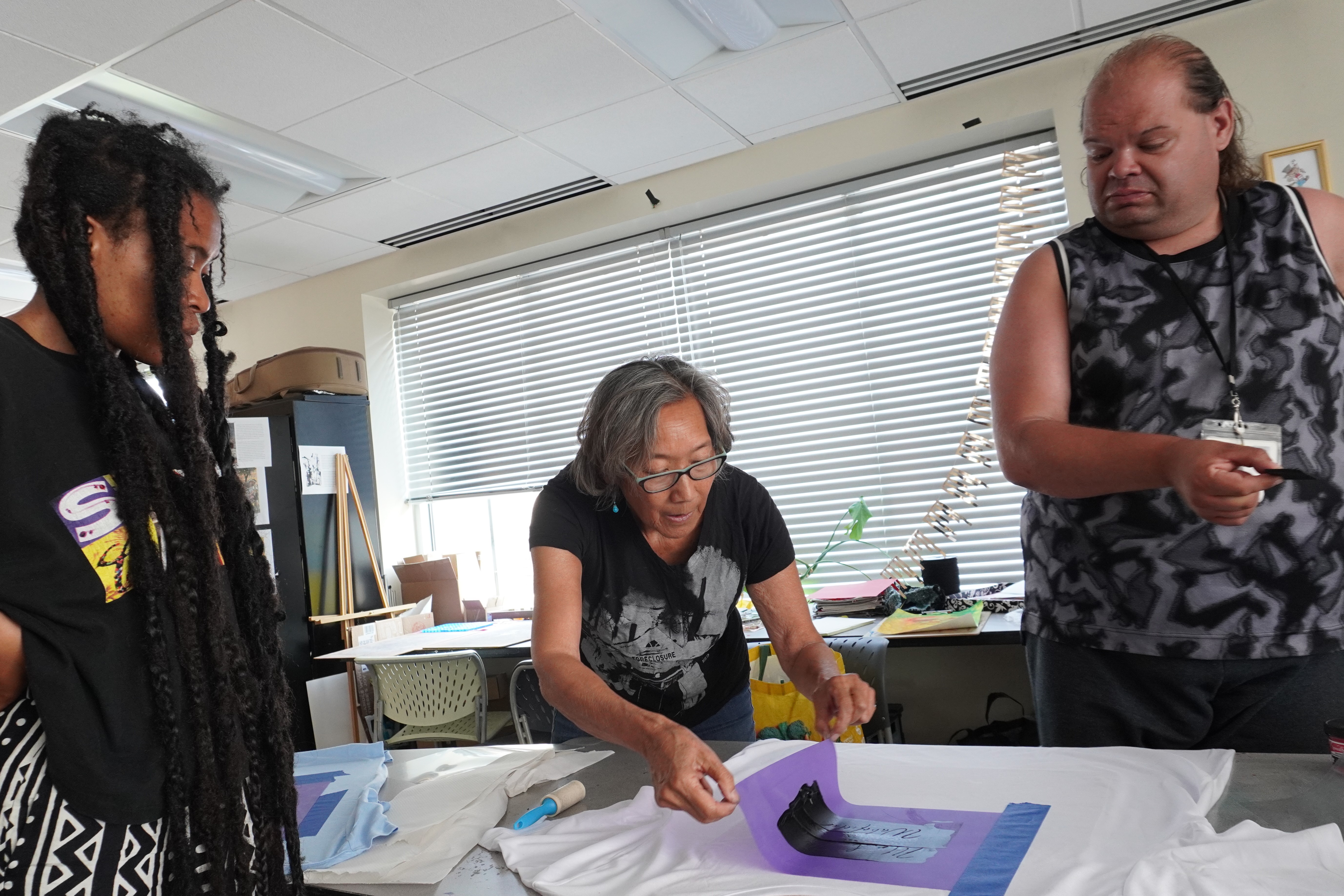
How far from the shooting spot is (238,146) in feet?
11.4

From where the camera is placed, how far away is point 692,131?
3729 mm

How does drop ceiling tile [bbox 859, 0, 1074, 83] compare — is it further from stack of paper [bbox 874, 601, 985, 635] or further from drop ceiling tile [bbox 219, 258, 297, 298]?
drop ceiling tile [bbox 219, 258, 297, 298]

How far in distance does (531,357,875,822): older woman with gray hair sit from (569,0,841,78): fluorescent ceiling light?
63.8 inches

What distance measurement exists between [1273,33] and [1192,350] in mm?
Answer: 2619

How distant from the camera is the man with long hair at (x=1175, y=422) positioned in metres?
1.11

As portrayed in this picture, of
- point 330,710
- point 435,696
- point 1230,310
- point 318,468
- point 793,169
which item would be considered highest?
point 793,169

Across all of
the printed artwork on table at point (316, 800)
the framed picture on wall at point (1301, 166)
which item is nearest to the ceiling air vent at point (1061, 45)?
the framed picture on wall at point (1301, 166)

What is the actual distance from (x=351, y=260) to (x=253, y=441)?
1.19 m

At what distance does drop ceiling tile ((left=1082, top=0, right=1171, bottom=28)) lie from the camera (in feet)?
9.78

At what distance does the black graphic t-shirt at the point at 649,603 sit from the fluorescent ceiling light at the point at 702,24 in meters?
1.83

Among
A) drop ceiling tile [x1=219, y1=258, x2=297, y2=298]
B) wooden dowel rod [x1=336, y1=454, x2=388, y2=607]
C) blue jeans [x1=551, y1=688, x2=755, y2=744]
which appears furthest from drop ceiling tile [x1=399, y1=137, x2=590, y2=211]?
blue jeans [x1=551, y1=688, x2=755, y2=744]

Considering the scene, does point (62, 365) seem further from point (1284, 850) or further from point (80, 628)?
point (1284, 850)

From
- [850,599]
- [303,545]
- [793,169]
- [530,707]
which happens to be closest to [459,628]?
[303,545]

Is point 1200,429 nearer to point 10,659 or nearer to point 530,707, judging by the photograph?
point 10,659
